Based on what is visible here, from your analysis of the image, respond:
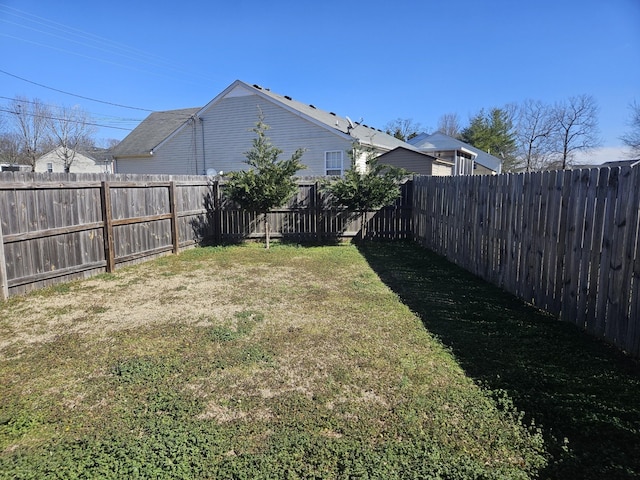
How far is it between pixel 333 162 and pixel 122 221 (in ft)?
30.6

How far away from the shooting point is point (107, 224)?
6.98 m

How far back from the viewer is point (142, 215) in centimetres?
798

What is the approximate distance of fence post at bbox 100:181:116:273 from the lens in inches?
273

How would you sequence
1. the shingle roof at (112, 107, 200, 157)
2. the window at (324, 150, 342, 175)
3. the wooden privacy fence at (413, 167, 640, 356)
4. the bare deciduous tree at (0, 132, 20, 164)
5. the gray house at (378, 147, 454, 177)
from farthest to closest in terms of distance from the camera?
the bare deciduous tree at (0, 132, 20, 164), the shingle roof at (112, 107, 200, 157), the gray house at (378, 147, 454, 177), the window at (324, 150, 342, 175), the wooden privacy fence at (413, 167, 640, 356)

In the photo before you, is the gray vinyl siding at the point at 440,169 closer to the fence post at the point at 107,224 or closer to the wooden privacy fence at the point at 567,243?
the wooden privacy fence at the point at 567,243

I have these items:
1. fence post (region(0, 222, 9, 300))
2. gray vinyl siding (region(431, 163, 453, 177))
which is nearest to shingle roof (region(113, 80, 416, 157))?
gray vinyl siding (region(431, 163, 453, 177))

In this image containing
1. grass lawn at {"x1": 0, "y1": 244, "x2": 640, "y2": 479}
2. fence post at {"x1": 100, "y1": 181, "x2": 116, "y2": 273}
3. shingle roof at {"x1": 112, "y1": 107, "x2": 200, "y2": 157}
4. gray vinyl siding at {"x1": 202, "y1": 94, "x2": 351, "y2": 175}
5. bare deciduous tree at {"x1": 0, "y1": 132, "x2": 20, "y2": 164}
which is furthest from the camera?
bare deciduous tree at {"x1": 0, "y1": 132, "x2": 20, "y2": 164}

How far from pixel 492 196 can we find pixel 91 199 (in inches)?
270

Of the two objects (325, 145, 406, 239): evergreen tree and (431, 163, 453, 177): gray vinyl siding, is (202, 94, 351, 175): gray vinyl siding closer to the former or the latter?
(325, 145, 406, 239): evergreen tree

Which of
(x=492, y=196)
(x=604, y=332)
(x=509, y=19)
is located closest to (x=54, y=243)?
(x=492, y=196)

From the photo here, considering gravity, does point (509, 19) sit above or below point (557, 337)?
above

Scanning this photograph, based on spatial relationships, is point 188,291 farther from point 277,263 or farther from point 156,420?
point 156,420

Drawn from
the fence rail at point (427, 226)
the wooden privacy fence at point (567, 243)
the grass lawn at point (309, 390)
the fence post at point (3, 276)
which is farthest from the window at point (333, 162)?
the fence post at point (3, 276)

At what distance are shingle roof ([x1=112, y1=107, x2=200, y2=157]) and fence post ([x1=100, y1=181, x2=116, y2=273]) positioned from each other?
13625 mm
